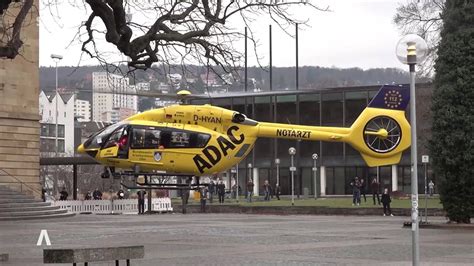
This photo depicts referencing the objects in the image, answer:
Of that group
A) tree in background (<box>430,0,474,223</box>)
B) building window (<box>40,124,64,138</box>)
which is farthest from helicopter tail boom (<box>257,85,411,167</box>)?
building window (<box>40,124,64,138</box>)

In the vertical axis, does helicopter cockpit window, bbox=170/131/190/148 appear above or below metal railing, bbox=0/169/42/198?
above

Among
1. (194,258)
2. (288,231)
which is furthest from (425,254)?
(288,231)

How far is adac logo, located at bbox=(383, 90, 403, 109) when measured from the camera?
25.0 meters

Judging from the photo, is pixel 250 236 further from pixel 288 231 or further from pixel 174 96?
pixel 174 96

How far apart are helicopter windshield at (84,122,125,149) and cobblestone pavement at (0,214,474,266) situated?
9.53ft

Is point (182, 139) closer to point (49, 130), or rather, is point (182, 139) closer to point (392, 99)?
point (392, 99)

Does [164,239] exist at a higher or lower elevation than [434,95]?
lower

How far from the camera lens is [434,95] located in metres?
32.7

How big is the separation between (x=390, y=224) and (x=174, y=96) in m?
12.9

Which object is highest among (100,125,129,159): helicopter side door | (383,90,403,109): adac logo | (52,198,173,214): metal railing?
(383,90,403,109): adac logo

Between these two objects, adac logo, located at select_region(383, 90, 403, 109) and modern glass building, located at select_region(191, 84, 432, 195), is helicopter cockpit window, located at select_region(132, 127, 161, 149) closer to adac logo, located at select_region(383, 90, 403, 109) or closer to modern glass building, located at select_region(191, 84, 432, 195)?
adac logo, located at select_region(383, 90, 403, 109)

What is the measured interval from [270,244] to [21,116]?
3055 cm

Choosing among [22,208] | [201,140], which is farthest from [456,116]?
[22,208]

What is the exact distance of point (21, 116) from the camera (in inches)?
1944
